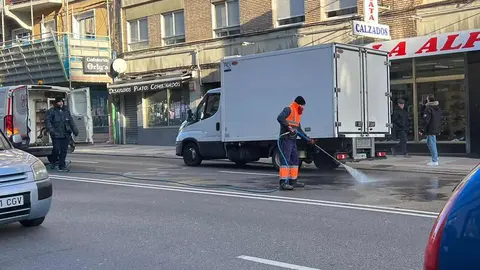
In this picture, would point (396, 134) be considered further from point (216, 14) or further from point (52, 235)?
point (52, 235)

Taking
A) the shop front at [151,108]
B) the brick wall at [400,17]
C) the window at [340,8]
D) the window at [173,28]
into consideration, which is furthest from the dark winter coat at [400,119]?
the window at [173,28]

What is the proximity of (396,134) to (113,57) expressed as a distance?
1580cm

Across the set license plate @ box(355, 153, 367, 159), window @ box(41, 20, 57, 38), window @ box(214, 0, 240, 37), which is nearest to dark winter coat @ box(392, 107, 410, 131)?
license plate @ box(355, 153, 367, 159)

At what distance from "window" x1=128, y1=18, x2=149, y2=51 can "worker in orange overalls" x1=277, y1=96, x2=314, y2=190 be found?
17.7m

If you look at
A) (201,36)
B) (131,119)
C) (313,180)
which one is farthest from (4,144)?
(131,119)

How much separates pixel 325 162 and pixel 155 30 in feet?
48.4

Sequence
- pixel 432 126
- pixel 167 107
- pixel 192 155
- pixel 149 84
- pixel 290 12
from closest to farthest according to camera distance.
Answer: pixel 432 126 → pixel 192 155 → pixel 290 12 → pixel 149 84 → pixel 167 107

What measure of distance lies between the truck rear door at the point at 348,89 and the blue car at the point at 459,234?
408 inches

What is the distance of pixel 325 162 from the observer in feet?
45.5

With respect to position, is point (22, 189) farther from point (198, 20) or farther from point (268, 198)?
point (198, 20)

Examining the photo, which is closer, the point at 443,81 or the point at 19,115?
the point at 19,115

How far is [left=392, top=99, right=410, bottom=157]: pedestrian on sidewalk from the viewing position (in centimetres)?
1675

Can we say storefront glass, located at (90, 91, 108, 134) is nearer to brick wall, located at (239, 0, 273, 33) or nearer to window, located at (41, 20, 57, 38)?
window, located at (41, 20, 57, 38)

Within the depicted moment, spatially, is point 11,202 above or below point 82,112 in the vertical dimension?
below
